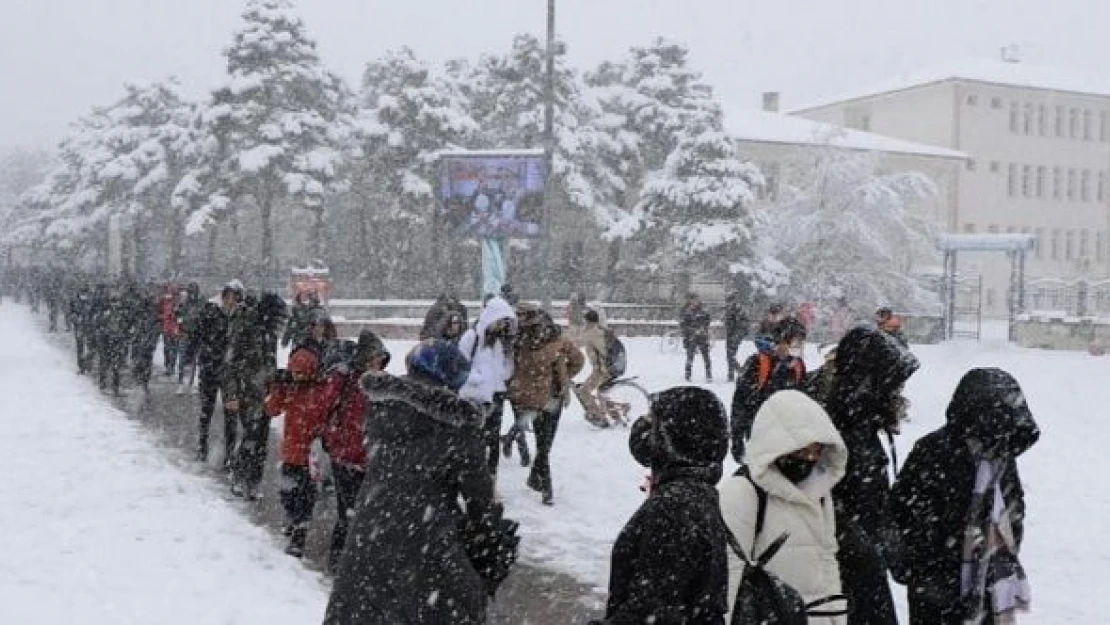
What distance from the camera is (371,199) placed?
149 feet

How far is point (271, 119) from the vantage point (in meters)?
40.4

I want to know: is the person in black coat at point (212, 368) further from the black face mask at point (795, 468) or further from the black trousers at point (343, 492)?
the black face mask at point (795, 468)

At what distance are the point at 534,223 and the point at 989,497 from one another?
26.2 meters

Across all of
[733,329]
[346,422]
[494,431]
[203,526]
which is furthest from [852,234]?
[346,422]

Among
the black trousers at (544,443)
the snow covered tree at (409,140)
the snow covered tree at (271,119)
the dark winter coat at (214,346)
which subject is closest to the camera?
the black trousers at (544,443)

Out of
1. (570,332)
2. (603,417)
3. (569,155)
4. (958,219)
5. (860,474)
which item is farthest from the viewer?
(958,219)

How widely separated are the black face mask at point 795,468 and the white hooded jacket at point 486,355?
6453 millimetres

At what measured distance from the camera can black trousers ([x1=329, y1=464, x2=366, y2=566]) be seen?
763 centimetres

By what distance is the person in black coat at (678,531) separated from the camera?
291 cm

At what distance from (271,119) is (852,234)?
19.5 m

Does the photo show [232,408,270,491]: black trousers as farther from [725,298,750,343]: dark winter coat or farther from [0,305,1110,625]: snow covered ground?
[725,298,750,343]: dark winter coat

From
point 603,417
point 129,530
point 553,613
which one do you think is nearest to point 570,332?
point 603,417

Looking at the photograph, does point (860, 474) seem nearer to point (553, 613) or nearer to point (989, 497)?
point (989, 497)

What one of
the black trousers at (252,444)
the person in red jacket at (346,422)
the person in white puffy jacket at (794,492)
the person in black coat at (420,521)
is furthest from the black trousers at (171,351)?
the person in white puffy jacket at (794,492)
